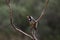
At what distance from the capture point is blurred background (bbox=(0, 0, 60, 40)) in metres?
5.66

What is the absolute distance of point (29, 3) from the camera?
6191 mm

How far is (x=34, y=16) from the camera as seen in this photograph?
5945mm

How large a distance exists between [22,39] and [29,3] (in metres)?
0.94

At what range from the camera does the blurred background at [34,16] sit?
5660 millimetres

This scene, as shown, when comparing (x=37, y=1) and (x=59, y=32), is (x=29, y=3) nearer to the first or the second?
(x=37, y=1)

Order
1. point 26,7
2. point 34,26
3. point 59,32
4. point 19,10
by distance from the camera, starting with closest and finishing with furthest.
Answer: point 34,26 < point 19,10 < point 26,7 < point 59,32

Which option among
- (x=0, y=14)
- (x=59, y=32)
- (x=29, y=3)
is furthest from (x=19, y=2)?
(x=59, y=32)

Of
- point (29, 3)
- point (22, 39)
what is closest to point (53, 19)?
point (29, 3)

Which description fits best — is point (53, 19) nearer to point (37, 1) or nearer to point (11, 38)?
point (37, 1)

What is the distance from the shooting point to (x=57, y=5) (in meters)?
6.14

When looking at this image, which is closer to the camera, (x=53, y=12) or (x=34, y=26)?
(x=34, y=26)

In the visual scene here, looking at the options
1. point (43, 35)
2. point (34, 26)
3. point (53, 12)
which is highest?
point (34, 26)

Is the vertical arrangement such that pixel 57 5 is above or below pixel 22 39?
above

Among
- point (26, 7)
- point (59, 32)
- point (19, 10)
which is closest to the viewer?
point (19, 10)
